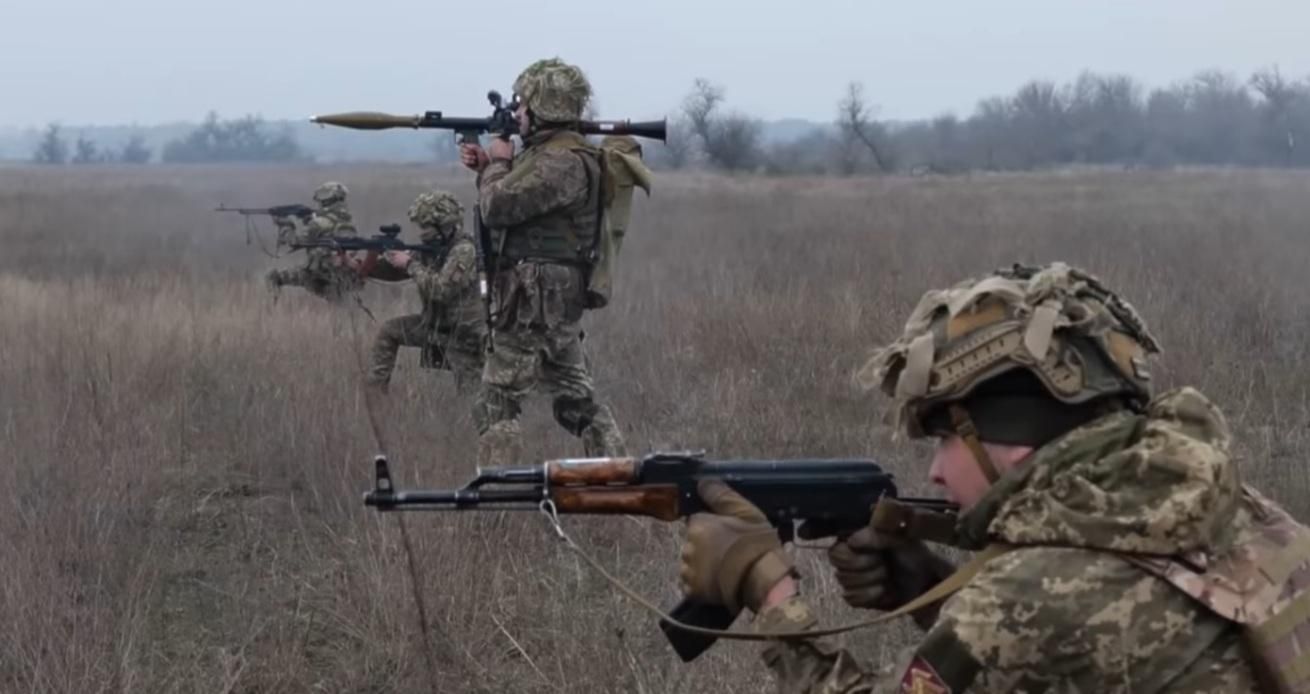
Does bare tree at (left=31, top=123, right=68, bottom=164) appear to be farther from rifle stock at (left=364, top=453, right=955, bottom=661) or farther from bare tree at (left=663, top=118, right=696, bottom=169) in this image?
rifle stock at (left=364, top=453, right=955, bottom=661)

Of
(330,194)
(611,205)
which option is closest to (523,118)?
(611,205)

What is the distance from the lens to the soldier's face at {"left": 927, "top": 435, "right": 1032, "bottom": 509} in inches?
91.0

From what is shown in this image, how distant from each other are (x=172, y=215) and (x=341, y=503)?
2167 cm

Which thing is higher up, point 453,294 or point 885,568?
point 885,568

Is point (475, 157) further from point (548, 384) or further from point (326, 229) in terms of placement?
point (326, 229)

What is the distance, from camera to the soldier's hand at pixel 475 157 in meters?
6.85

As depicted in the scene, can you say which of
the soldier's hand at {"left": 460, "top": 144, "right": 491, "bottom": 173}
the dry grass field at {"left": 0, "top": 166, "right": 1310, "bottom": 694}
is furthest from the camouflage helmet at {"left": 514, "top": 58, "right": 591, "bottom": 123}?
the dry grass field at {"left": 0, "top": 166, "right": 1310, "bottom": 694}

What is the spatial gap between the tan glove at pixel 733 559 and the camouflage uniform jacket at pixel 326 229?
25.1 feet

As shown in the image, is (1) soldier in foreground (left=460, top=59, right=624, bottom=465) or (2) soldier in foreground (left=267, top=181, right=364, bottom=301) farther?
(2) soldier in foreground (left=267, top=181, right=364, bottom=301)

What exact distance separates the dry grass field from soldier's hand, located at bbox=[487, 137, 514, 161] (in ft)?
3.87

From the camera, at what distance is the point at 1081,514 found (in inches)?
85.8

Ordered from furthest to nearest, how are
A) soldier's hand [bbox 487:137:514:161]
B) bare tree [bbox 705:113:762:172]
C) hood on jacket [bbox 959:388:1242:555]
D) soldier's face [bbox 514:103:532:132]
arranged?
bare tree [bbox 705:113:762:172] → soldier's hand [bbox 487:137:514:161] → soldier's face [bbox 514:103:532:132] → hood on jacket [bbox 959:388:1242:555]

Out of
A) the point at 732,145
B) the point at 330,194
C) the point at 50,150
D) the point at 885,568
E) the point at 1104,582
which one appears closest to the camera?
the point at 1104,582

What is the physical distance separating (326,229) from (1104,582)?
915 cm
